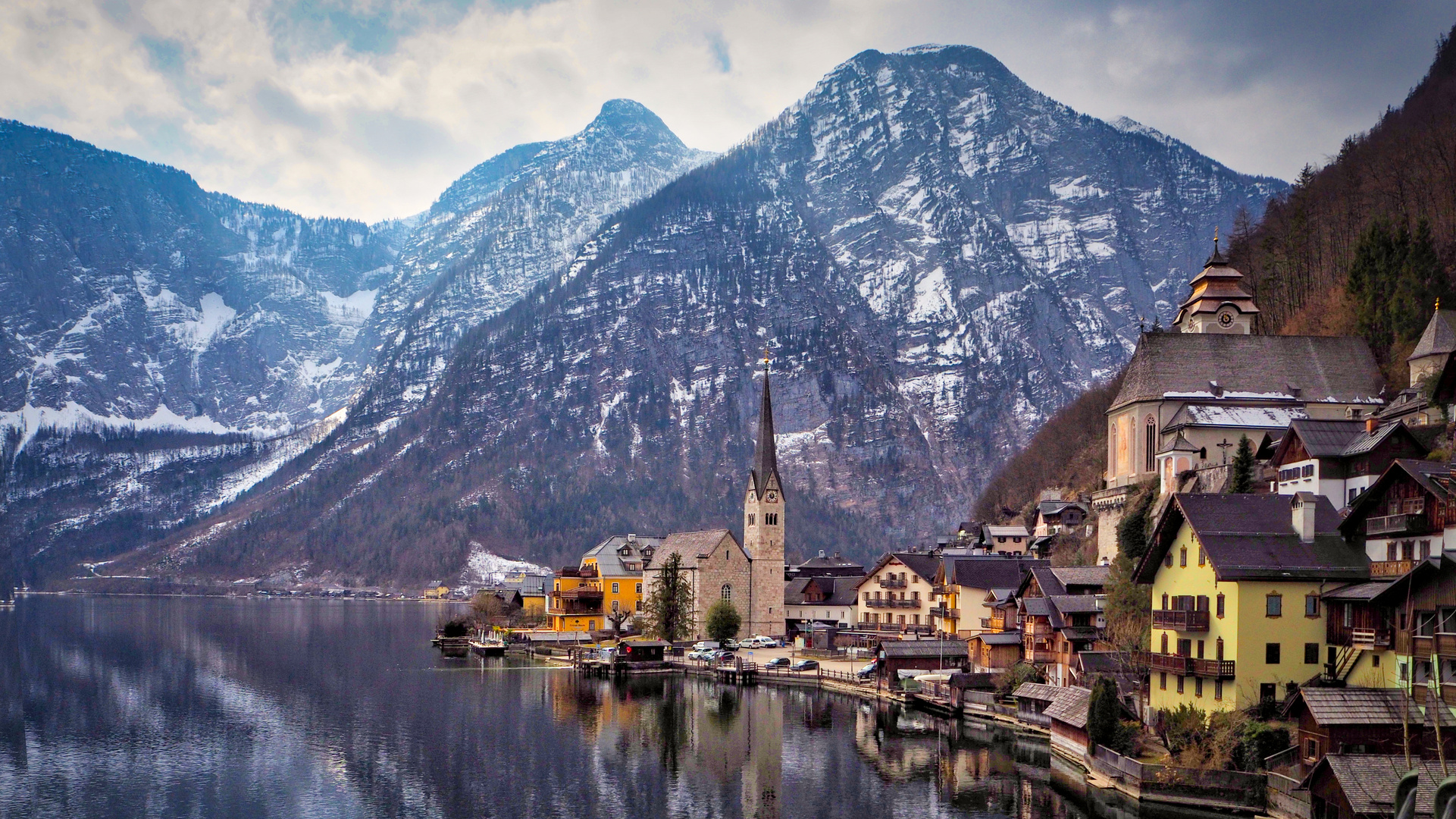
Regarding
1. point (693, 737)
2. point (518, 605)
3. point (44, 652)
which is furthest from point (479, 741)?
point (518, 605)

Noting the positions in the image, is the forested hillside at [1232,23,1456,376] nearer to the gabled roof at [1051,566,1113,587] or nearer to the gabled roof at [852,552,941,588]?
the gabled roof at [1051,566,1113,587]

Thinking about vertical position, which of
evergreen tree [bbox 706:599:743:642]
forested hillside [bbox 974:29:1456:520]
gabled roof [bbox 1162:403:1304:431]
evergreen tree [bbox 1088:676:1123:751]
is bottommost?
evergreen tree [bbox 706:599:743:642]

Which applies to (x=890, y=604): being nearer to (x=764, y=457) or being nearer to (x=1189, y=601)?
(x=764, y=457)

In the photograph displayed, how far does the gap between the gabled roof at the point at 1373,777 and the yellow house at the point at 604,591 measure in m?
94.1

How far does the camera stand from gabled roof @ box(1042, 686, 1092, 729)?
193 ft

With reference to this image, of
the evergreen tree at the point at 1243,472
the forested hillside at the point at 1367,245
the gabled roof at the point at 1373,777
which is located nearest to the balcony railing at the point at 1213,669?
the gabled roof at the point at 1373,777

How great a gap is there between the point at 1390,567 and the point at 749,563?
253 ft

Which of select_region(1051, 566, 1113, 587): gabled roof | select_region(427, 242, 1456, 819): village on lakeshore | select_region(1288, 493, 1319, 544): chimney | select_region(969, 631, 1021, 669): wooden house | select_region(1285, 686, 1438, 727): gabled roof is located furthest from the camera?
select_region(969, 631, 1021, 669): wooden house

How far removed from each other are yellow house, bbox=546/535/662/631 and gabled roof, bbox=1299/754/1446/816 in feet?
309

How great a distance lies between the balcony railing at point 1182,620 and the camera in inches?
2040

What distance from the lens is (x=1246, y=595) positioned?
164 ft

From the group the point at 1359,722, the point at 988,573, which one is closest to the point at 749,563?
the point at 988,573

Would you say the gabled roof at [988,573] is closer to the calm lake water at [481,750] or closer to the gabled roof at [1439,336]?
the calm lake water at [481,750]

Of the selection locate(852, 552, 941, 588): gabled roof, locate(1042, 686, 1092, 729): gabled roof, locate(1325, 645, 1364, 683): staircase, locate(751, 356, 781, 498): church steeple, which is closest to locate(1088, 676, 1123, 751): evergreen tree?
locate(1042, 686, 1092, 729): gabled roof
